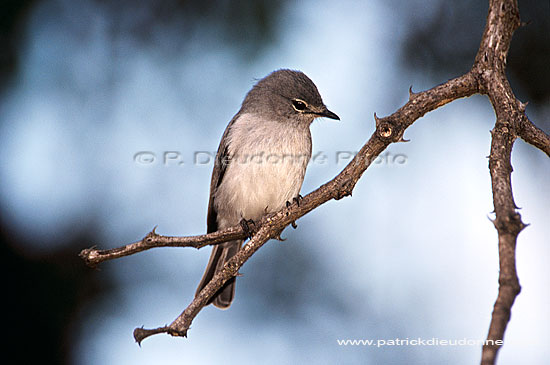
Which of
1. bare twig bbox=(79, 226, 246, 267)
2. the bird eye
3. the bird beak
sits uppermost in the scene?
the bird eye

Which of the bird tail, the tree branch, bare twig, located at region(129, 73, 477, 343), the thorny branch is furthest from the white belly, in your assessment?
the tree branch

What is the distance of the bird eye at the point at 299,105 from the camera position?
5.12m

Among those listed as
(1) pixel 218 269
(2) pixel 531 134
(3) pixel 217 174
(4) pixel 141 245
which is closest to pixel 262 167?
(3) pixel 217 174

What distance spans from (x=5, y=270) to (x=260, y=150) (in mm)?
2753

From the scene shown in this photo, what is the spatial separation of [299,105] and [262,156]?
70cm

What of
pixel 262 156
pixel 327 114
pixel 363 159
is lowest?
pixel 363 159

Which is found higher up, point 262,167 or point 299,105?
point 299,105

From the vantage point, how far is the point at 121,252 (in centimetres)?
285

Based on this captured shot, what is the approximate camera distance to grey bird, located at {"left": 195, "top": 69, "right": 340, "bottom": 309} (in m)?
4.81

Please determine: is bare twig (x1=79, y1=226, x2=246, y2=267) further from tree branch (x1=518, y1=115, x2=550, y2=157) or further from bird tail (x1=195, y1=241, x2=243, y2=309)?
bird tail (x1=195, y1=241, x2=243, y2=309)

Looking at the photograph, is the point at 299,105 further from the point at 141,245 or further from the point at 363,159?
the point at 141,245

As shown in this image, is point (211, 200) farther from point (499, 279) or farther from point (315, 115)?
point (499, 279)

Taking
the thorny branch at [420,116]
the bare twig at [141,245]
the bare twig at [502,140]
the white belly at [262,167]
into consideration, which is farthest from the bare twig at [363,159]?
the white belly at [262,167]

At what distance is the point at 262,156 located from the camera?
4824mm
